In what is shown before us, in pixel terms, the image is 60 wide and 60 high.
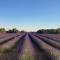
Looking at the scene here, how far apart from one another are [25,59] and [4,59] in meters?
1.18

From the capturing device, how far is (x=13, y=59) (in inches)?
367

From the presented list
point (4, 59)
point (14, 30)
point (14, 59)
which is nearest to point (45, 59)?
point (14, 59)

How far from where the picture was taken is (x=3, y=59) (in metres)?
8.70

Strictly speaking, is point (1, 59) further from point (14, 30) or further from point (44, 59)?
point (14, 30)

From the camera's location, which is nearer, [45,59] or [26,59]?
[26,59]

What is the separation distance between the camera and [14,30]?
182m

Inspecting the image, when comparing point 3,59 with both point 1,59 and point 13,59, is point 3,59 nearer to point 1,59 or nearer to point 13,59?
point 1,59

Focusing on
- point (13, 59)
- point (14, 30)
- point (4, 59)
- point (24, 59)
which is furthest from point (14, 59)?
point (14, 30)

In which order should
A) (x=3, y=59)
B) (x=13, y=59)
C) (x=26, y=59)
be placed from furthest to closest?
(x=13, y=59) → (x=3, y=59) → (x=26, y=59)

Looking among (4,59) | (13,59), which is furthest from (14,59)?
(4,59)

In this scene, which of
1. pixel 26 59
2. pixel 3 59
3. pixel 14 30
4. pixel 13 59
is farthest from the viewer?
pixel 14 30

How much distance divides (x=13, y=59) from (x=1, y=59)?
0.77 metres

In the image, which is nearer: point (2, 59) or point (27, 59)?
point (27, 59)

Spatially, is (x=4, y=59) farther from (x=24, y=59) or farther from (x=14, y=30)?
(x=14, y=30)
